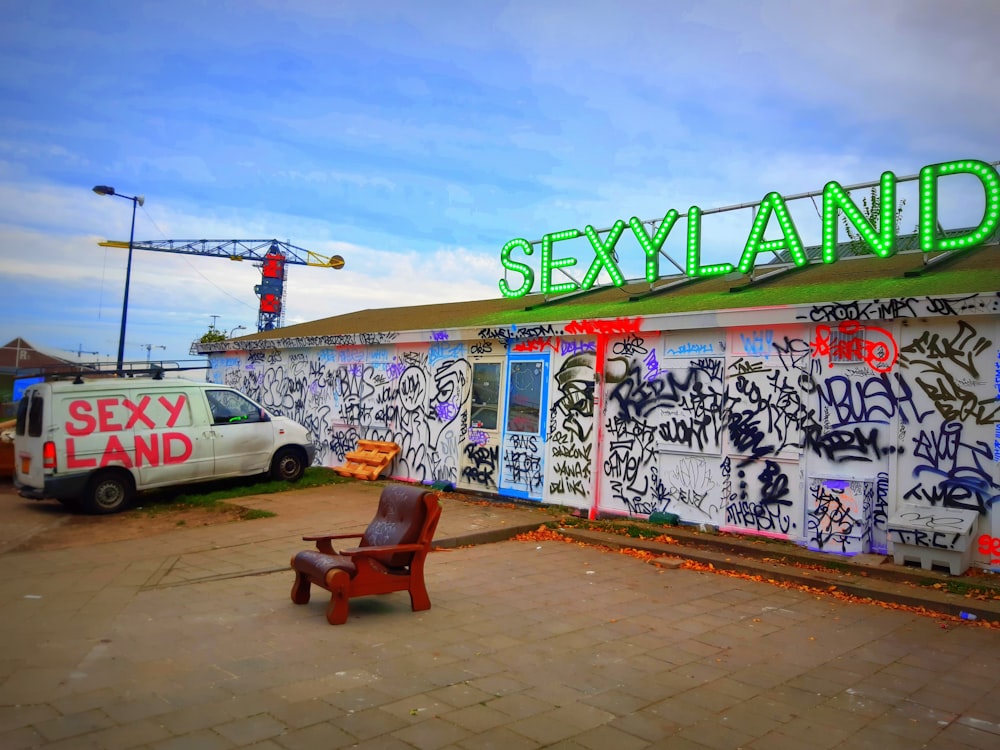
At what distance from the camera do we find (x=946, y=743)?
422 centimetres

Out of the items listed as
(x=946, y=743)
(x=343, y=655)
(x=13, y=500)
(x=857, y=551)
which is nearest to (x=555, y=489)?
(x=857, y=551)

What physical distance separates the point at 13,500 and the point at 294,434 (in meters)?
4.73

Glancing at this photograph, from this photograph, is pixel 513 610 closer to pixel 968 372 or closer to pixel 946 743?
pixel 946 743

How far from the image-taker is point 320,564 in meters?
6.36

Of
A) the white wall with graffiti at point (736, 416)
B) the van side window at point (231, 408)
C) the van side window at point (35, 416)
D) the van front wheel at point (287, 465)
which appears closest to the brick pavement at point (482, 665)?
the white wall with graffiti at point (736, 416)

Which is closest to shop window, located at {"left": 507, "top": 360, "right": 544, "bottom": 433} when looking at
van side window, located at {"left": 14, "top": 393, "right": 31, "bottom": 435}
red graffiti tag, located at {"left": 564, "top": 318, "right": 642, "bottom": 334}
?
red graffiti tag, located at {"left": 564, "top": 318, "right": 642, "bottom": 334}

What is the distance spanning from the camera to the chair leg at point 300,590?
6754mm

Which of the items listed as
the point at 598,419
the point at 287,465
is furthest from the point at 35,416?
the point at 598,419

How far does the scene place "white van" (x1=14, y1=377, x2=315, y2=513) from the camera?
1132cm

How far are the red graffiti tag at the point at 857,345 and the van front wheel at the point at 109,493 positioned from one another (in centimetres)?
1005

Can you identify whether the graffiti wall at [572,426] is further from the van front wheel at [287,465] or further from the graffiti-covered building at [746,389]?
the van front wheel at [287,465]

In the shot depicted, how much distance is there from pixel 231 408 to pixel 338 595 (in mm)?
7923

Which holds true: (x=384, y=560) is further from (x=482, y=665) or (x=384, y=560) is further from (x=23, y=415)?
(x=23, y=415)

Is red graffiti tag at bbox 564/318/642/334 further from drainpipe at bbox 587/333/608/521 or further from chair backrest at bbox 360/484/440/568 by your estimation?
chair backrest at bbox 360/484/440/568
